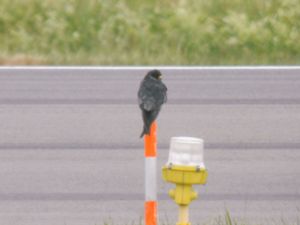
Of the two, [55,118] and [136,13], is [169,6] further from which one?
[55,118]

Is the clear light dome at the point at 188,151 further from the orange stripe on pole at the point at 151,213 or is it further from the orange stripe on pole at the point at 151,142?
the orange stripe on pole at the point at 151,213

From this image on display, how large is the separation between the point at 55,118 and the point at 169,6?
7.34 m

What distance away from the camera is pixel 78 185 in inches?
343

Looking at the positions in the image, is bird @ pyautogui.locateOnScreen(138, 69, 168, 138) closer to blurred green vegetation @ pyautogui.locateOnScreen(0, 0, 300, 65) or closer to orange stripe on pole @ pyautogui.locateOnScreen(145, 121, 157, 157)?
orange stripe on pole @ pyautogui.locateOnScreen(145, 121, 157, 157)

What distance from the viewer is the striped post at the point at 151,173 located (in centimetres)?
575

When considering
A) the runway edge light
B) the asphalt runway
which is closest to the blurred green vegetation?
the asphalt runway

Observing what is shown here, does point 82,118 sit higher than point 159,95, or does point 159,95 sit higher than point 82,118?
point 159,95

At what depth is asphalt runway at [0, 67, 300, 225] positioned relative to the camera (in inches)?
317

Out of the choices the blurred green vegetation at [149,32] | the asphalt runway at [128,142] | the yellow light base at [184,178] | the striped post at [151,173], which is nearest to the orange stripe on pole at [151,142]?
the striped post at [151,173]

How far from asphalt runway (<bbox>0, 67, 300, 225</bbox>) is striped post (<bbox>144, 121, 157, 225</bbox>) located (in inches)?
61.4

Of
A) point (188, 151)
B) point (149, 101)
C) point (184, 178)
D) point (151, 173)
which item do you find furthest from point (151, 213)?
point (149, 101)

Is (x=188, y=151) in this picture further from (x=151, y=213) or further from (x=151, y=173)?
(x=151, y=213)

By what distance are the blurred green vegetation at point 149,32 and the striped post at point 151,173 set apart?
9.69 meters

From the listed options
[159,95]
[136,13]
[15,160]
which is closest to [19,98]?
[15,160]
